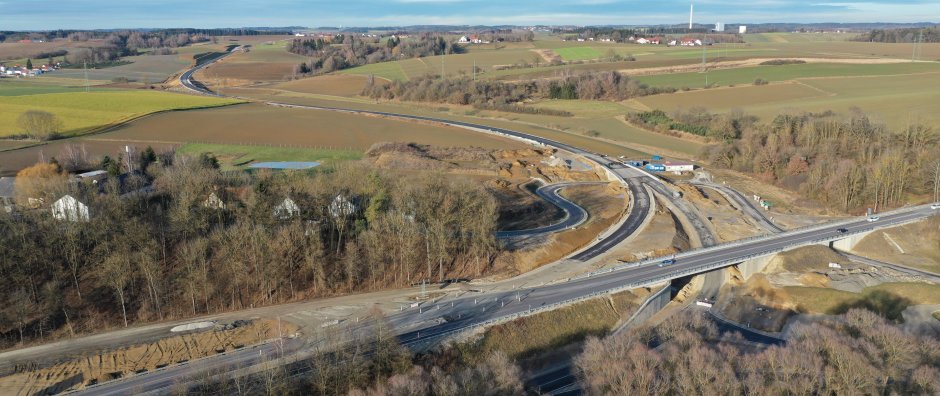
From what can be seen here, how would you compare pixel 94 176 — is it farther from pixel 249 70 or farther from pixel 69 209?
pixel 249 70

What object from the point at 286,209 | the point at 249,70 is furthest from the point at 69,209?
the point at 249,70

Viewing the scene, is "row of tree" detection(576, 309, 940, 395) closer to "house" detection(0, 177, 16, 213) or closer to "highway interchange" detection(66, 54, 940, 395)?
"highway interchange" detection(66, 54, 940, 395)

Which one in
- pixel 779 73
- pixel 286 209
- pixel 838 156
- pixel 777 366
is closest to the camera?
pixel 777 366

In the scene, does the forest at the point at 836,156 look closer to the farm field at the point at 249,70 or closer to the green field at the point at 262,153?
the green field at the point at 262,153

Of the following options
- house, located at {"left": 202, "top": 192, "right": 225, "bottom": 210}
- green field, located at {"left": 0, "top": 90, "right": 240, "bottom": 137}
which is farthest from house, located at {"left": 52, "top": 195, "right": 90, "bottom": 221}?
green field, located at {"left": 0, "top": 90, "right": 240, "bottom": 137}

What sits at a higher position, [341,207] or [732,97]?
[732,97]

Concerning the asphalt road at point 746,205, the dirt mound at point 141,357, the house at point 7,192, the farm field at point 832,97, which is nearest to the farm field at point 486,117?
the farm field at point 832,97
